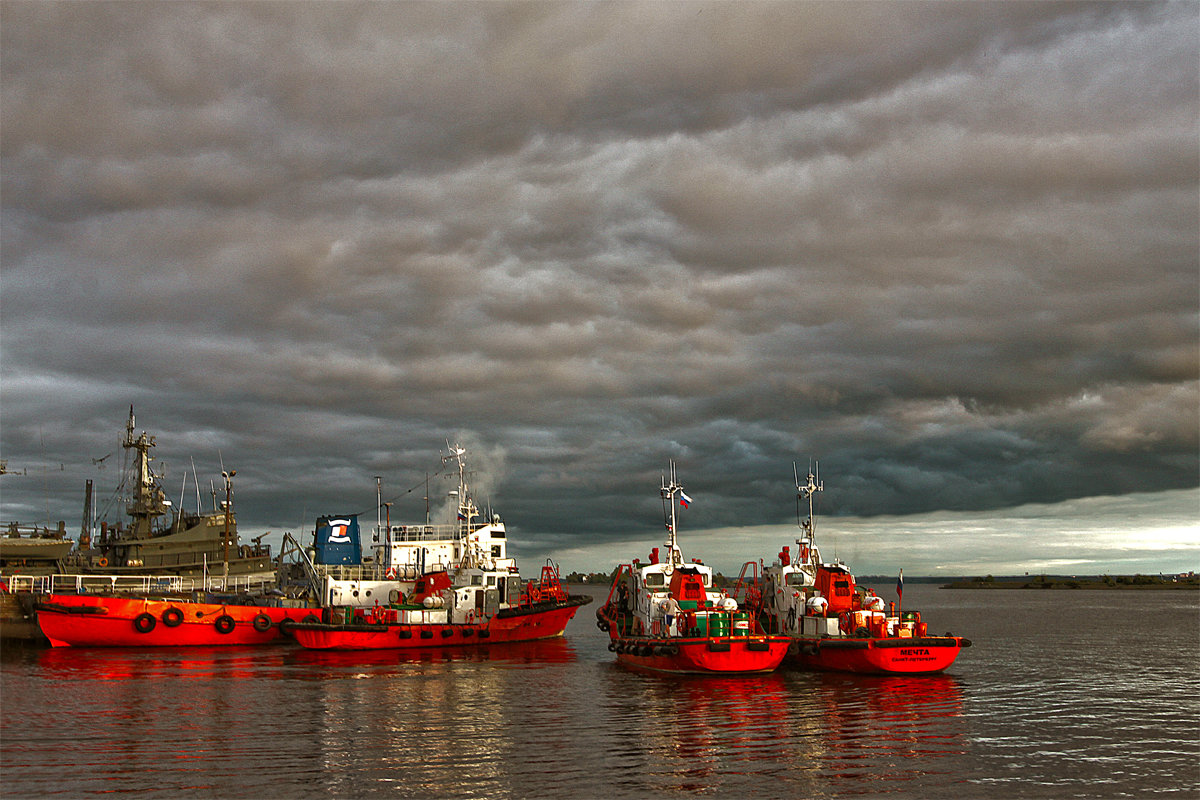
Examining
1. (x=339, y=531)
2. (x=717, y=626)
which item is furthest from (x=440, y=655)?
(x=339, y=531)

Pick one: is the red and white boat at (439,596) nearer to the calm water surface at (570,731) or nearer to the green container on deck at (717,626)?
the calm water surface at (570,731)

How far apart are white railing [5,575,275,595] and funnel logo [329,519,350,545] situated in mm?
5841

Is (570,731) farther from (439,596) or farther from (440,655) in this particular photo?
(439,596)

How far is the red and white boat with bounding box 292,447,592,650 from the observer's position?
58.3m

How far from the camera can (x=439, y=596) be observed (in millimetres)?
62469

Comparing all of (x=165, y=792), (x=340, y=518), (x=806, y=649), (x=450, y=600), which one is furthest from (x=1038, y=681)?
(x=340, y=518)

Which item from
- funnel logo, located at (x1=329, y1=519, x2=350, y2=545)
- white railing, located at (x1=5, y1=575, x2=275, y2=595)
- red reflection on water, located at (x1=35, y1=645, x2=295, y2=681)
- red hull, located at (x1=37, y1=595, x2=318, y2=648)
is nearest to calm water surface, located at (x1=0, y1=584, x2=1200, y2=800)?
red reflection on water, located at (x1=35, y1=645, x2=295, y2=681)

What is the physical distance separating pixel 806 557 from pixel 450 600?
77.0ft

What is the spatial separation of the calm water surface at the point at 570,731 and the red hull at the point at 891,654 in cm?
89

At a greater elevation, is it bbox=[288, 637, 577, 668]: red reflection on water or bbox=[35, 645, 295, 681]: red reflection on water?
bbox=[35, 645, 295, 681]: red reflection on water

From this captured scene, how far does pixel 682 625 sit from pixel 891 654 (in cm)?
929

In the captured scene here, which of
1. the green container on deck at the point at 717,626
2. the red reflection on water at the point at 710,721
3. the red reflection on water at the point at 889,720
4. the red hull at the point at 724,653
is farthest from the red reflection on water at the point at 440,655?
the red reflection on water at the point at 889,720

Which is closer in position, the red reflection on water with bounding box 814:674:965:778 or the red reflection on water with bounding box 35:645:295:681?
the red reflection on water with bounding box 814:674:965:778

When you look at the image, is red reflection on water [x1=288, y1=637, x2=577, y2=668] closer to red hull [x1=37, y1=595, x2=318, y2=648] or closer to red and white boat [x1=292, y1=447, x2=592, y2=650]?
red and white boat [x1=292, y1=447, x2=592, y2=650]
